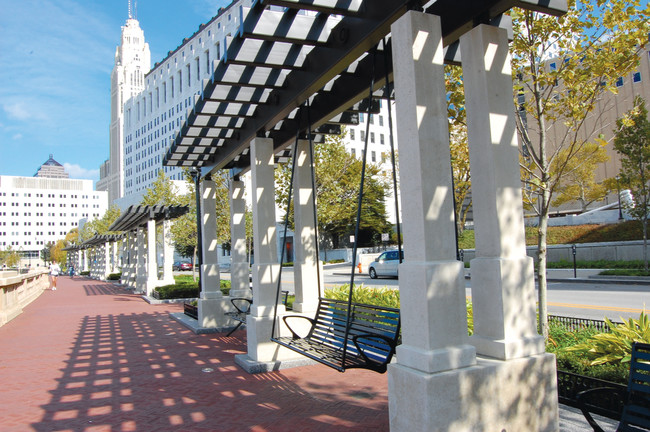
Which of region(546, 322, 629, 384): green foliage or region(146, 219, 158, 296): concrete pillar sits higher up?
region(146, 219, 158, 296): concrete pillar

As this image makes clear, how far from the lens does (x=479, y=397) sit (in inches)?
153

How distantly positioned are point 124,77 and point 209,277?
160 meters

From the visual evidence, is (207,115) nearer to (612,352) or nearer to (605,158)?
(612,352)

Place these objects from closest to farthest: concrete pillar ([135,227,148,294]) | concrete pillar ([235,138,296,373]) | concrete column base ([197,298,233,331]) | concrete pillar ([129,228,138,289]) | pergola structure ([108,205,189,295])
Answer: concrete pillar ([235,138,296,373]) → concrete column base ([197,298,233,331]) → pergola structure ([108,205,189,295]) → concrete pillar ([135,227,148,294]) → concrete pillar ([129,228,138,289])

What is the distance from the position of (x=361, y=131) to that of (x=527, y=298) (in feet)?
228

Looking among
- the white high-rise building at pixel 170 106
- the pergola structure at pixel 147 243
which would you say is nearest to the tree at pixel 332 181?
the pergola structure at pixel 147 243

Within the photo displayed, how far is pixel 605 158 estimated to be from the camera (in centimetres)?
3422

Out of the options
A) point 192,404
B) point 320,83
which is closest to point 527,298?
point 320,83

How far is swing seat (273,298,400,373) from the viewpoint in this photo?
4.86 m

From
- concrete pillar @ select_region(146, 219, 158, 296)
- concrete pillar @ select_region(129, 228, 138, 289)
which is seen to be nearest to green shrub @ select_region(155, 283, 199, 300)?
concrete pillar @ select_region(146, 219, 158, 296)

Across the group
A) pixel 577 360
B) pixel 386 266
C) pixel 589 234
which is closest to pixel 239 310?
pixel 577 360

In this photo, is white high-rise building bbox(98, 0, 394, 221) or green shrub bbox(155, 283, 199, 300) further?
white high-rise building bbox(98, 0, 394, 221)

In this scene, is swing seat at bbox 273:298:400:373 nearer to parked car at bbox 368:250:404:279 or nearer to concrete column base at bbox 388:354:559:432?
concrete column base at bbox 388:354:559:432

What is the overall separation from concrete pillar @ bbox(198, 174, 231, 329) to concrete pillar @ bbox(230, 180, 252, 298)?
507 millimetres
